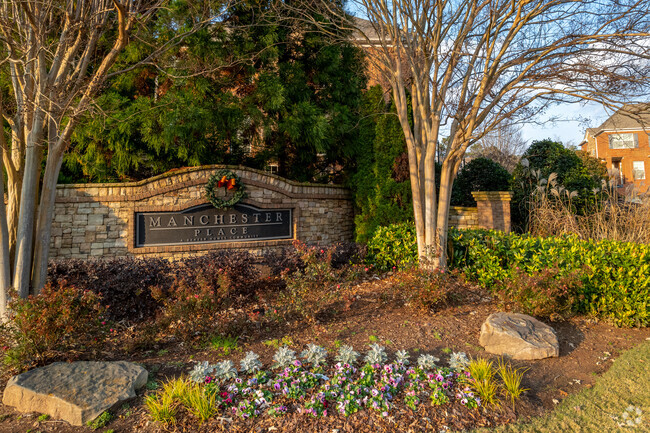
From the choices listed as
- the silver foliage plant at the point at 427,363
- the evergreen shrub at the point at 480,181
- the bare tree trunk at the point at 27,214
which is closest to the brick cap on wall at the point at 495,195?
the evergreen shrub at the point at 480,181

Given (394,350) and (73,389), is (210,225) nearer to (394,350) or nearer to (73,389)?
(73,389)

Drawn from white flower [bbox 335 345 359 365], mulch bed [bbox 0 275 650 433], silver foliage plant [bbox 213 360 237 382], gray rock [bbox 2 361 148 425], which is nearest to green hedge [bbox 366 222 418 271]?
mulch bed [bbox 0 275 650 433]

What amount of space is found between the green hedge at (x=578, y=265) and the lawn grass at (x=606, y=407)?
120 centimetres

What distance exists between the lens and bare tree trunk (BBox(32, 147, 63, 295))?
4457 millimetres

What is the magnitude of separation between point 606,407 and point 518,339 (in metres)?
0.99

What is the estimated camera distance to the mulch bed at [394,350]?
287 centimetres

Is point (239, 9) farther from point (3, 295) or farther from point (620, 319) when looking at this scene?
point (620, 319)

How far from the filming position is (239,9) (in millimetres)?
9070

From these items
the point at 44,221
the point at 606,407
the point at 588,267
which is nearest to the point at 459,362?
the point at 606,407

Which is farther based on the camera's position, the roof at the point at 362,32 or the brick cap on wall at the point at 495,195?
the brick cap on wall at the point at 495,195

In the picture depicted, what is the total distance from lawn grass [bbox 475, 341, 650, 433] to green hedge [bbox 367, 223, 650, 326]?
1196 mm

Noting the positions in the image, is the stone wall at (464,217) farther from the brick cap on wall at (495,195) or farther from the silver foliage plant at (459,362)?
the silver foliage plant at (459,362)

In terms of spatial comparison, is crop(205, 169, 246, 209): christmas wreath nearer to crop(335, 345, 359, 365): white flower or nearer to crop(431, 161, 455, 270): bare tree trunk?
crop(431, 161, 455, 270): bare tree trunk

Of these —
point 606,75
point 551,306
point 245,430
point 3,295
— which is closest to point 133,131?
point 3,295
